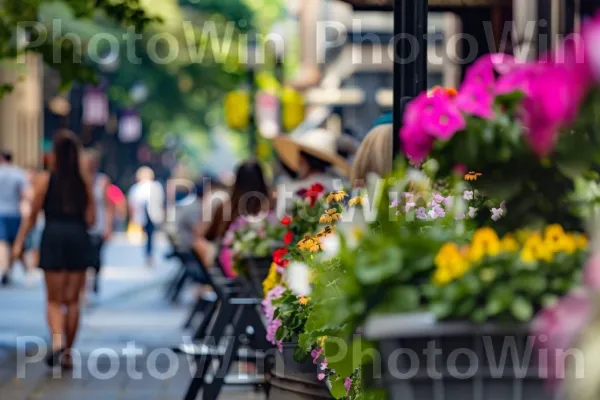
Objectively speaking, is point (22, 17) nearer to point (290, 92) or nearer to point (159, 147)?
point (290, 92)

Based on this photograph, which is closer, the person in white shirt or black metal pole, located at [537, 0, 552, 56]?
black metal pole, located at [537, 0, 552, 56]

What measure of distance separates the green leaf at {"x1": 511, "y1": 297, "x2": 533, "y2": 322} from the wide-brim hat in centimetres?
880

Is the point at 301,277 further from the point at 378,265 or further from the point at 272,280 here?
Result: the point at 378,265

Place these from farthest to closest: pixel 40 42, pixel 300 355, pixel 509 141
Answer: pixel 40 42, pixel 300 355, pixel 509 141

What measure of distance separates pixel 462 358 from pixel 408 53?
3389mm

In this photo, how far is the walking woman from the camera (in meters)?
12.5

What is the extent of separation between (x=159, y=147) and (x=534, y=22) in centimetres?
5781

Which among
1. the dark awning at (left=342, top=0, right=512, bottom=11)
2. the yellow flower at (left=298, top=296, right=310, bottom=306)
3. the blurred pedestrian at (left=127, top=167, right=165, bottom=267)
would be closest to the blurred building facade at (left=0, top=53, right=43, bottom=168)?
the blurred pedestrian at (left=127, top=167, right=165, bottom=267)

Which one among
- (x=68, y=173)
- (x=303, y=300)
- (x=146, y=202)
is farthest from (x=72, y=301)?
(x=146, y=202)

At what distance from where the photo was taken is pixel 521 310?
3.07 meters

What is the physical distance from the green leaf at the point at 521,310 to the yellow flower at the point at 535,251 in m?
0.11

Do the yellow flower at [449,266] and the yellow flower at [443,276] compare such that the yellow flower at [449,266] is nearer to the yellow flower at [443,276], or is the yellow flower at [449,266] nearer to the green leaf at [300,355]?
the yellow flower at [443,276]

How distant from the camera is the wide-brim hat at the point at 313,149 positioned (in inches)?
470

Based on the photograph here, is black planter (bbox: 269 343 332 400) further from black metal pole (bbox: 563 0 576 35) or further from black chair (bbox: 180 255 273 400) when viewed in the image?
black metal pole (bbox: 563 0 576 35)
